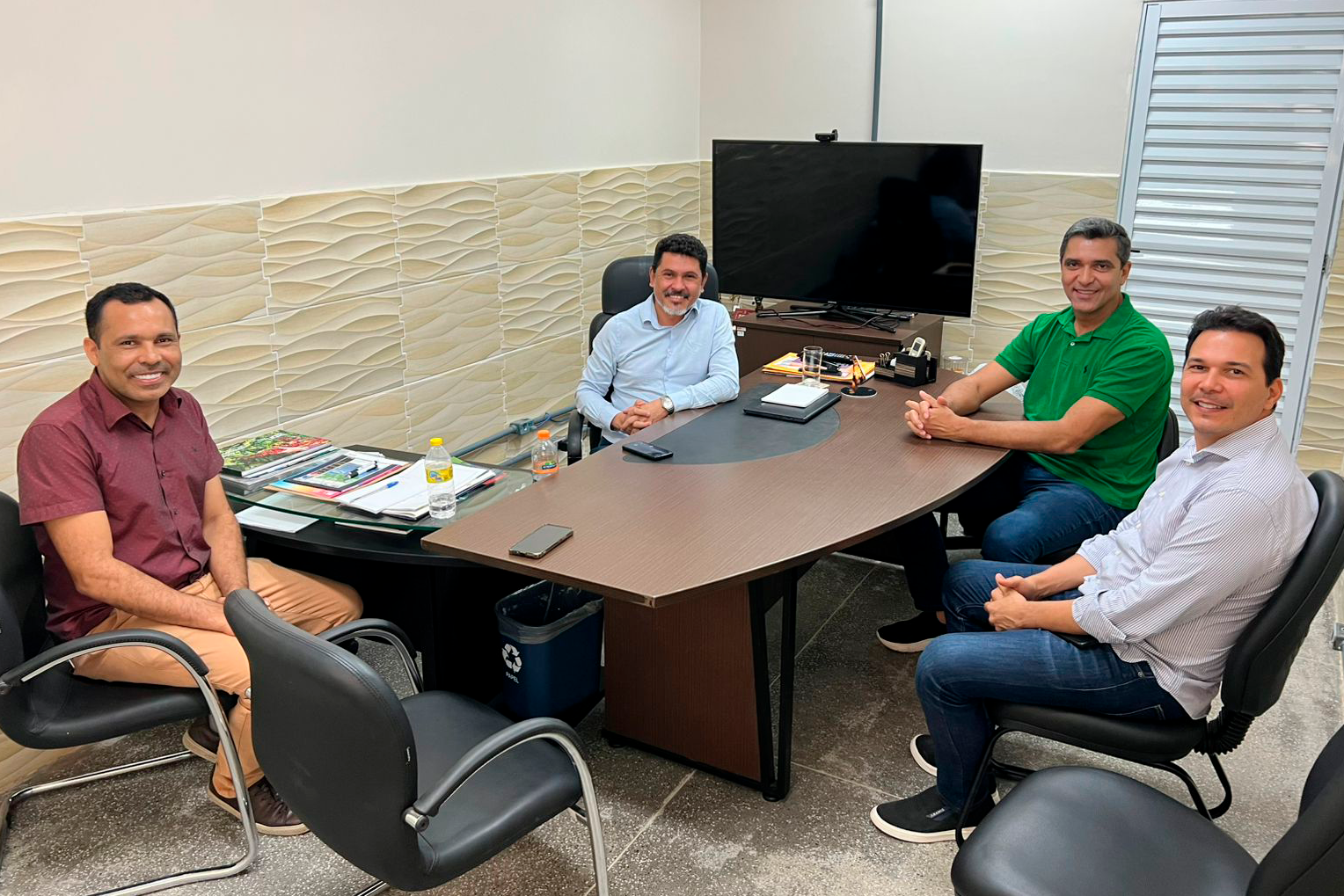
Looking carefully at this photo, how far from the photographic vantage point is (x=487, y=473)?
2.62 m

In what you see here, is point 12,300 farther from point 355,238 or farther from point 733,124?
point 733,124

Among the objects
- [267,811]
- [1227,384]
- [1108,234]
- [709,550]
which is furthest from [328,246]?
[1227,384]

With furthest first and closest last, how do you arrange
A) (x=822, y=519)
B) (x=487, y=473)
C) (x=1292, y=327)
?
(x=1292, y=327) < (x=487, y=473) < (x=822, y=519)

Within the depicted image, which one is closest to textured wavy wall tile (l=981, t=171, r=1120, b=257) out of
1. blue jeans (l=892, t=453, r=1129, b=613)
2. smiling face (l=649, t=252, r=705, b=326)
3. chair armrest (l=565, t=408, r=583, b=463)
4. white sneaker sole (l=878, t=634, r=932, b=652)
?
blue jeans (l=892, t=453, r=1129, b=613)

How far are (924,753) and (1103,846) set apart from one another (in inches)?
39.6

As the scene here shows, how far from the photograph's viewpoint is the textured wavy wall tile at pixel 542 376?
4270 mm

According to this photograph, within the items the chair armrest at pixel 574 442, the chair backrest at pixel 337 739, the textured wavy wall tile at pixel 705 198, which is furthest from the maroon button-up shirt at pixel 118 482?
the textured wavy wall tile at pixel 705 198

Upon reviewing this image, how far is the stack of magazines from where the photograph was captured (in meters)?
2.64

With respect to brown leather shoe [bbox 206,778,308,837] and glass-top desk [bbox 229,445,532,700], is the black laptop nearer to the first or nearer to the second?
glass-top desk [bbox 229,445,532,700]

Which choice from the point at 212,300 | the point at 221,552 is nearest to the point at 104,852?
the point at 221,552

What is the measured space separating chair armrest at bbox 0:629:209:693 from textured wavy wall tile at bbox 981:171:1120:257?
3.80m

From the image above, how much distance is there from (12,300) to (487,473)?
126cm

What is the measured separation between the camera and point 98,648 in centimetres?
196

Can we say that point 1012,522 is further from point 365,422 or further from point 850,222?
point 365,422
